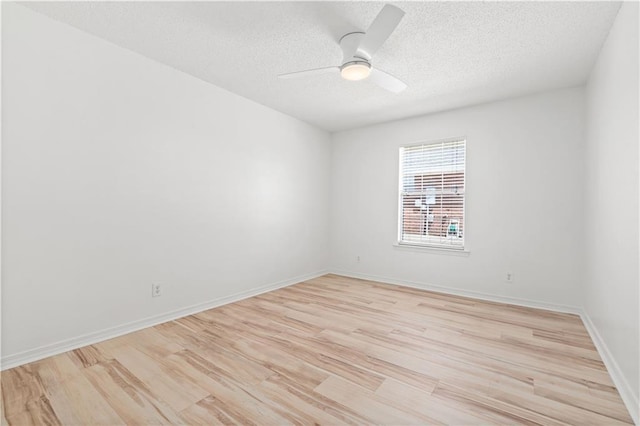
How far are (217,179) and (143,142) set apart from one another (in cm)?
86

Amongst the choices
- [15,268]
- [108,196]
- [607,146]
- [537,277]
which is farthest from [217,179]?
[537,277]

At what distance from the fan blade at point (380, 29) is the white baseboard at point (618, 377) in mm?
2577

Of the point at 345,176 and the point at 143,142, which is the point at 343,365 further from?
the point at 345,176

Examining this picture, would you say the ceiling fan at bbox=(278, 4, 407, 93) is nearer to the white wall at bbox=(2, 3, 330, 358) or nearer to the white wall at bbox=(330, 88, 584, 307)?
the white wall at bbox=(2, 3, 330, 358)

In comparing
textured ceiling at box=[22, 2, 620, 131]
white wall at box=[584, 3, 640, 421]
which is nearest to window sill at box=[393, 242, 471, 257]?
white wall at box=[584, 3, 640, 421]

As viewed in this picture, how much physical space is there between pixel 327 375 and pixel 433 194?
124 inches

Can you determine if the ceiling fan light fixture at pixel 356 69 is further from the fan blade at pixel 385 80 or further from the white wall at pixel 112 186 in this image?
the white wall at pixel 112 186

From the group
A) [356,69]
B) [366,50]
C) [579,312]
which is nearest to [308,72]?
[356,69]

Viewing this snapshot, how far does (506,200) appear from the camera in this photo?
12.2ft

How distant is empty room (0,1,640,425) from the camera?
6.05ft

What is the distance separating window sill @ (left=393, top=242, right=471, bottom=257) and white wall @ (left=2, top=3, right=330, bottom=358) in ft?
6.86

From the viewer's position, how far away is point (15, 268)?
209 centimetres

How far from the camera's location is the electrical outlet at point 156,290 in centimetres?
289

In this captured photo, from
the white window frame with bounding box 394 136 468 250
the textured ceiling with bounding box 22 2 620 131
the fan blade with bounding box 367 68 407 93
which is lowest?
the white window frame with bounding box 394 136 468 250
